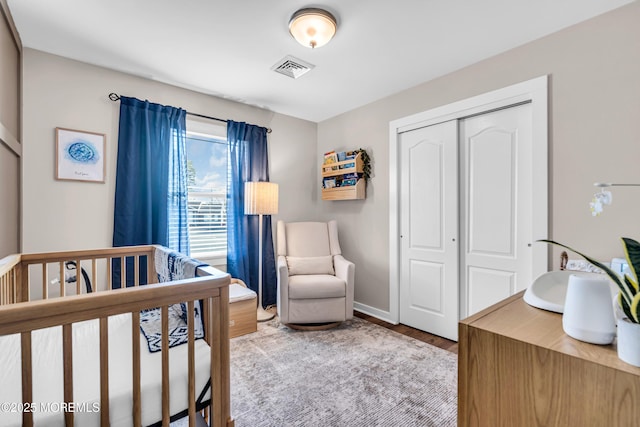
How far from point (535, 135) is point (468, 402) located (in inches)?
75.5

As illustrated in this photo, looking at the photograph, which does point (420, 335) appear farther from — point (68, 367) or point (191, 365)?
point (68, 367)

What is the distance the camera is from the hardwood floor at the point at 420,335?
2.43 m

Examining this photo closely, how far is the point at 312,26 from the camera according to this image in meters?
1.75

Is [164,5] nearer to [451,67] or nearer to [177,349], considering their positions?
[177,349]

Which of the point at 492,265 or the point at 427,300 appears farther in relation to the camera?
the point at 427,300

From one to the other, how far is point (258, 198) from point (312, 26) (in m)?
1.63

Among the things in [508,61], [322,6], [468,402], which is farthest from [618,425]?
[508,61]

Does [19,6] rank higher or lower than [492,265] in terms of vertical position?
higher

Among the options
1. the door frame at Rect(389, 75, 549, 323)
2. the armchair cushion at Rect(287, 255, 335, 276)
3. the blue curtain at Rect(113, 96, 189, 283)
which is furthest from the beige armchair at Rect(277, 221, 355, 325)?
the blue curtain at Rect(113, 96, 189, 283)

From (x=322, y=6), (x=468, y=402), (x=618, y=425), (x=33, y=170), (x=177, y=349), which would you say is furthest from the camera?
(x=33, y=170)

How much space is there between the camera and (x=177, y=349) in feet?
3.81

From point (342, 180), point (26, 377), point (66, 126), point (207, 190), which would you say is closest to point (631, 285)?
point (26, 377)

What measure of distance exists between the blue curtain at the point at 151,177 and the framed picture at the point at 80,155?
136 mm

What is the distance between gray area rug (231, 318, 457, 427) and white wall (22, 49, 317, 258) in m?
1.58
